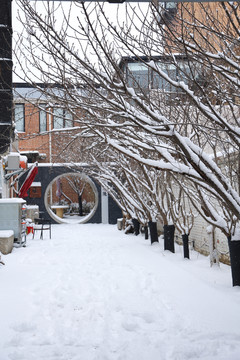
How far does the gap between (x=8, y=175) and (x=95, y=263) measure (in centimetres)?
744

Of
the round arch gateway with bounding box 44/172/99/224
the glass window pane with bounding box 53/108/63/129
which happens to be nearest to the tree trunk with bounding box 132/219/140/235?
the glass window pane with bounding box 53/108/63/129

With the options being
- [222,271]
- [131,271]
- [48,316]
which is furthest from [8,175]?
[48,316]

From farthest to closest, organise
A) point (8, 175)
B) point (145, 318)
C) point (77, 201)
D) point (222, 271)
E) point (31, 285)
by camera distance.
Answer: point (77, 201) → point (8, 175) → point (222, 271) → point (31, 285) → point (145, 318)

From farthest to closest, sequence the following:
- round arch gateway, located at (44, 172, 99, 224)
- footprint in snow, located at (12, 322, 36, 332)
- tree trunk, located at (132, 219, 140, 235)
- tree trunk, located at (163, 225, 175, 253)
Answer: round arch gateway, located at (44, 172, 99, 224) → tree trunk, located at (132, 219, 140, 235) → tree trunk, located at (163, 225, 175, 253) → footprint in snow, located at (12, 322, 36, 332)

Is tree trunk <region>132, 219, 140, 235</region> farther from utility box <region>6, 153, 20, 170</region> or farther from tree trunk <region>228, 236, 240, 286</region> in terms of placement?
tree trunk <region>228, 236, 240, 286</region>

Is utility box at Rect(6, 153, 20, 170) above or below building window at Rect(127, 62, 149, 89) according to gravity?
below

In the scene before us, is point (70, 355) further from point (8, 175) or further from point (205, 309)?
point (8, 175)

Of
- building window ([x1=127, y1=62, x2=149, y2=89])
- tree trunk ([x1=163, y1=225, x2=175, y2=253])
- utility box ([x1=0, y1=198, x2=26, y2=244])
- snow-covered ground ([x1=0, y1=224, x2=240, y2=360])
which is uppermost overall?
building window ([x1=127, y1=62, x2=149, y2=89])

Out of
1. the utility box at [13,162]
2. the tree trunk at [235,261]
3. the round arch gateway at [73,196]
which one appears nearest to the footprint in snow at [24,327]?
the tree trunk at [235,261]

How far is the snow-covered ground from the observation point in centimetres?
406

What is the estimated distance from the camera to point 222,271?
833 centimetres

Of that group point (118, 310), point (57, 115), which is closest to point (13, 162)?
point (57, 115)

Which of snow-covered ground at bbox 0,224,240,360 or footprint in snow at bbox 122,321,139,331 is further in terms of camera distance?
footprint in snow at bbox 122,321,139,331

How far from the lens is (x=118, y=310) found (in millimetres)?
5523
